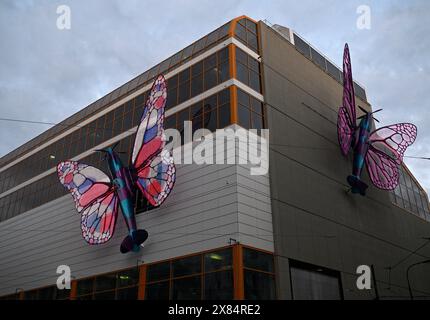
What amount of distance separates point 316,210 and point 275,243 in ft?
17.6

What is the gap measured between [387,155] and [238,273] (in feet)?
67.2

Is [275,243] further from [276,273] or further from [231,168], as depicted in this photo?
[231,168]

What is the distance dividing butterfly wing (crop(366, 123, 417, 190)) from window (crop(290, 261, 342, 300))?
9.86 meters

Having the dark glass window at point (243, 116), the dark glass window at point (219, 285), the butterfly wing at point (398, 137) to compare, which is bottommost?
the dark glass window at point (219, 285)

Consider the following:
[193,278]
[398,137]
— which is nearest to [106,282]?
[193,278]

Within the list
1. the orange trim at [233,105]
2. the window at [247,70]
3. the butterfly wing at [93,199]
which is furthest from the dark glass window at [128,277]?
the window at [247,70]

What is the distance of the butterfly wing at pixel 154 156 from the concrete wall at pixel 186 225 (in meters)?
1.92

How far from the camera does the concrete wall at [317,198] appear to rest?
91.7 ft

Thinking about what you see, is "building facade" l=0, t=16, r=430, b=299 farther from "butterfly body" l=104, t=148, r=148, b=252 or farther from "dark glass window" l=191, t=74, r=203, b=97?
"butterfly body" l=104, t=148, r=148, b=252

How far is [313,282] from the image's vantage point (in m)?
27.7

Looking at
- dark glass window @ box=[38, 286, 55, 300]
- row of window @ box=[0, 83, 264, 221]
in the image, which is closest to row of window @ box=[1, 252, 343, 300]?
dark glass window @ box=[38, 286, 55, 300]

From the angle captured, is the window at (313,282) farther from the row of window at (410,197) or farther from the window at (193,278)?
the row of window at (410,197)

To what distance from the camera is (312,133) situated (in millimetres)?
33656
